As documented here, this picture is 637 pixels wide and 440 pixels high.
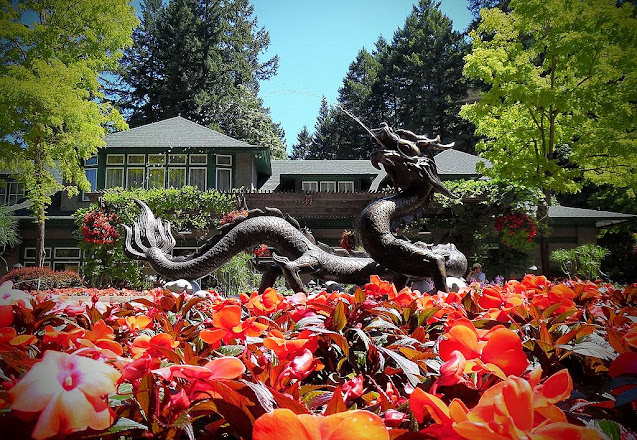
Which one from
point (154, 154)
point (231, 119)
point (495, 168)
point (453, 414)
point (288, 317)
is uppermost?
point (231, 119)

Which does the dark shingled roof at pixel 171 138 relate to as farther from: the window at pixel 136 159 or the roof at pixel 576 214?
the roof at pixel 576 214

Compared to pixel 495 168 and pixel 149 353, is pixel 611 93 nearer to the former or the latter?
pixel 149 353

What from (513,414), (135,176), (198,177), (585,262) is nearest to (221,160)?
(198,177)

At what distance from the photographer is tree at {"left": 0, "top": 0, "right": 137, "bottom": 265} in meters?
1.33

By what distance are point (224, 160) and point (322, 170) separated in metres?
5.58

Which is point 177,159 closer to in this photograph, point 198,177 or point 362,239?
point 198,177

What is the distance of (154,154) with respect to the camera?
23.1 m

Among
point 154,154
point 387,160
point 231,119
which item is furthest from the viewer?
point 231,119

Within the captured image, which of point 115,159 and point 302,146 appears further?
point 302,146

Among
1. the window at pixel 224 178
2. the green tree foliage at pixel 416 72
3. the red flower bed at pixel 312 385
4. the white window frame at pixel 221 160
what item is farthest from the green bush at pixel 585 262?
the white window frame at pixel 221 160

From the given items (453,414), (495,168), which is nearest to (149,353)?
(453,414)

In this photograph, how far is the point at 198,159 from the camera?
23.5 meters

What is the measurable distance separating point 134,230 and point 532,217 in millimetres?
14518

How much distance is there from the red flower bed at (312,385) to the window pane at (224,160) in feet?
74.9
